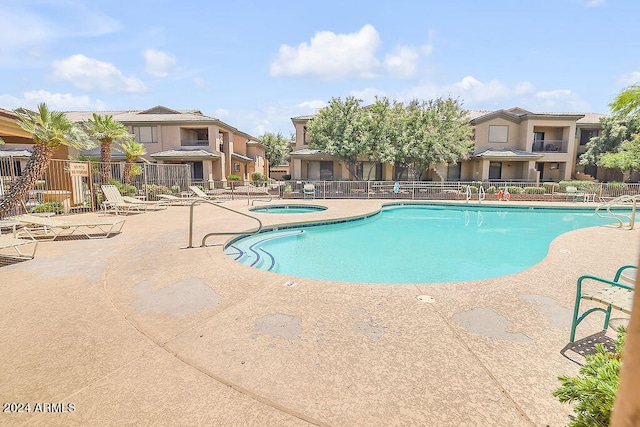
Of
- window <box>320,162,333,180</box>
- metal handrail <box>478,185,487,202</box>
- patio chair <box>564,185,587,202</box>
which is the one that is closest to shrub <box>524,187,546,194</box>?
patio chair <box>564,185,587,202</box>

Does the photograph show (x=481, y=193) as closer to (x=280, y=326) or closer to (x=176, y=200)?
(x=176, y=200)

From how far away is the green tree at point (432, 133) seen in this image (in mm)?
21141

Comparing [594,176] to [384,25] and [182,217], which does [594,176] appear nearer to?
[384,25]

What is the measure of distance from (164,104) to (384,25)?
80.8 feet

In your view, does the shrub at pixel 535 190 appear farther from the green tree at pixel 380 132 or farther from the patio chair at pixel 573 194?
the green tree at pixel 380 132

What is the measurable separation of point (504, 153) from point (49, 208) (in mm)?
27797

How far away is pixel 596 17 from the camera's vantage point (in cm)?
794

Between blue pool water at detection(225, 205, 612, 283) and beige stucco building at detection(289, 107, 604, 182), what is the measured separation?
1154 centimetres

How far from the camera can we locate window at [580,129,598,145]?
2886 cm

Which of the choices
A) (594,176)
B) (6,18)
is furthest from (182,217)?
(594,176)

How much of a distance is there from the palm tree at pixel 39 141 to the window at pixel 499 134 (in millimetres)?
27755

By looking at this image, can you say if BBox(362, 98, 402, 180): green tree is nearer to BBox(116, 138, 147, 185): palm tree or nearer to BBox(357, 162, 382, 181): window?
BBox(357, 162, 382, 181): window

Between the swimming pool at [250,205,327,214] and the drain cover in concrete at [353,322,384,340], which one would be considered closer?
the drain cover in concrete at [353,322,384,340]

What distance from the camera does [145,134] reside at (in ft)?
86.6
